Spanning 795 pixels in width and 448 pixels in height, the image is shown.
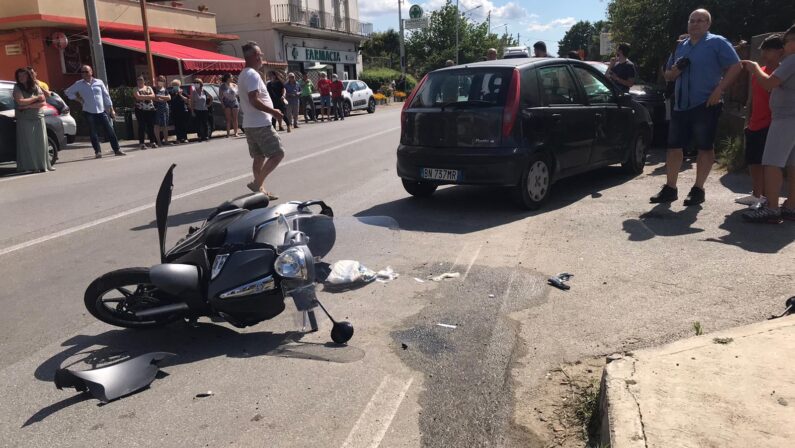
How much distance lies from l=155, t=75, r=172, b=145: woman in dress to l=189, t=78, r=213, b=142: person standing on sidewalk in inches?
33.3

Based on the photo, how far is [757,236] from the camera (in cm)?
583

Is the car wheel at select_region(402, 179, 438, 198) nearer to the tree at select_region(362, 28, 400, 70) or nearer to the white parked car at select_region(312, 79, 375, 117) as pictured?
the white parked car at select_region(312, 79, 375, 117)

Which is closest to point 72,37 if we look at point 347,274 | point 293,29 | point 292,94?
point 292,94

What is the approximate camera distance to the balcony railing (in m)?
40.1

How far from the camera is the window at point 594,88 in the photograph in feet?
26.6

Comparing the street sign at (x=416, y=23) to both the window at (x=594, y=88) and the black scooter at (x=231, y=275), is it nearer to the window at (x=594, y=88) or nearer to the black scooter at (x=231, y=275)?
the window at (x=594, y=88)

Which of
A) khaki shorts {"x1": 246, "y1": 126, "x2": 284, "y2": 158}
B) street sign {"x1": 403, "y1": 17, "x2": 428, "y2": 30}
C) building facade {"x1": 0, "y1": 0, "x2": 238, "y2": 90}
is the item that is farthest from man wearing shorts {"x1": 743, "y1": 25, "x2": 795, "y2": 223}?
street sign {"x1": 403, "y1": 17, "x2": 428, "y2": 30}

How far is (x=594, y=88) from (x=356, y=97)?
23555 millimetres

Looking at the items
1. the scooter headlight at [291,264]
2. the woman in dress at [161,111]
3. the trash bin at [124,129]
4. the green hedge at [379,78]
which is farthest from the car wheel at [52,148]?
the green hedge at [379,78]

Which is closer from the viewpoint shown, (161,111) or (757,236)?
(757,236)

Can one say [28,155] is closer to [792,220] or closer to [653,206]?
[653,206]

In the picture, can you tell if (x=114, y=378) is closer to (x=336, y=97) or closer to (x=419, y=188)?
(x=419, y=188)

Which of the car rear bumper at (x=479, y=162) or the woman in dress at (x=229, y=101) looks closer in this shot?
the car rear bumper at (x=479, y=162)

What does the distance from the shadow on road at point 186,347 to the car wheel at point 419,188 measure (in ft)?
13.4
